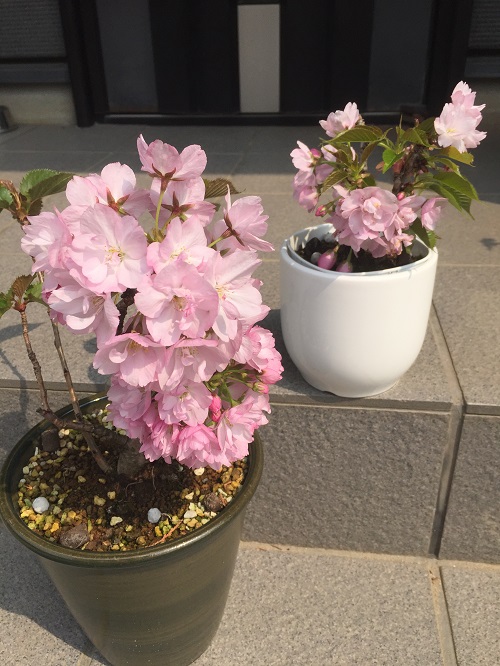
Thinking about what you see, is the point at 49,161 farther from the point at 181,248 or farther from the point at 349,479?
the point at 181,248

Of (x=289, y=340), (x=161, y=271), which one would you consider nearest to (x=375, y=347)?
(x=289, y=340)

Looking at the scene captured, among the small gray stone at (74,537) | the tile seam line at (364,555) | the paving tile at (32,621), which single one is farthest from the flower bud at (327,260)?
the paving tile at (32,621)

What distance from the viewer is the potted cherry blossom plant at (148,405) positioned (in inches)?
35.3

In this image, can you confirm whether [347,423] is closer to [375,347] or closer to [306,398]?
[306,398]

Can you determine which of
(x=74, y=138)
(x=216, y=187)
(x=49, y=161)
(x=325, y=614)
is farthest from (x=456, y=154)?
(x=74, y=138)

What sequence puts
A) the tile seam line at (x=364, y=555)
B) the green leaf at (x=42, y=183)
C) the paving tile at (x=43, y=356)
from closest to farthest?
the green leaf at (x=42, y=183), the paving tile at (x=43, y=356), the tile seam line at (x=364, y=555)

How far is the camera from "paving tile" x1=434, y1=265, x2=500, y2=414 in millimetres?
1615

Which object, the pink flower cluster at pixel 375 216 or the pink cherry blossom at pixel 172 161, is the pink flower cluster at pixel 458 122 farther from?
the pink cherry blossom at pixel 172 161

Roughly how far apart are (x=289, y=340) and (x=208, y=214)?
0.61m

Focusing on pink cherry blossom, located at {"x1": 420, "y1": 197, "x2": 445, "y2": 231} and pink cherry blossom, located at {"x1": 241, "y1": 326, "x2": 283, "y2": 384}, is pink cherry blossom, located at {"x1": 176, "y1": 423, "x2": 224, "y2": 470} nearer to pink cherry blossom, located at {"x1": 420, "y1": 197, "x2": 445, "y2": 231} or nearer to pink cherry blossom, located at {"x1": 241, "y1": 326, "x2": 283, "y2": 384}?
pink cherry blossom, located at {"x1": 241, "y1": 326, "x2": 283, "y2": 384}

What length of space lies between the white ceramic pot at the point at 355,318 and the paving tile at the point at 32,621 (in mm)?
1005

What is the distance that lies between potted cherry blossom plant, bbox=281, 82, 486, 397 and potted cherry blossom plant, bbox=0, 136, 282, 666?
0.26 metres

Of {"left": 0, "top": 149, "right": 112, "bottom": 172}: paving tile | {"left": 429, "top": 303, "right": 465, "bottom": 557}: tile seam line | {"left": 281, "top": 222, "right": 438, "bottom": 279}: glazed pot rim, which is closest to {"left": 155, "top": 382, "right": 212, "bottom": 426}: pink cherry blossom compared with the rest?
{"left": 281, "top": 222, "right": 438, "bottom": 279}: glazed pot rim

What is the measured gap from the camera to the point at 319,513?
1.86m
